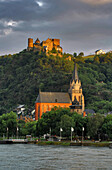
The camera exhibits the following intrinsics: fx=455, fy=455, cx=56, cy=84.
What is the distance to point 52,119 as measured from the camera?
16850cm

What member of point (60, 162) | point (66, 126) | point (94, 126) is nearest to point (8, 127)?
point (66, 126)

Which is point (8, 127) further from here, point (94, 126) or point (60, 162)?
point (60, 162)

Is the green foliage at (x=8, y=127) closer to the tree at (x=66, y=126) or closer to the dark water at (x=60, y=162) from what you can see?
the tree at (x=66, y=126)

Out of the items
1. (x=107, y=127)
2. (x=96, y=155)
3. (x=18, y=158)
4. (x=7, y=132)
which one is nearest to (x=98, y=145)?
(x=107, y=127)

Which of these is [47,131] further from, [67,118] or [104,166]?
[104,166]

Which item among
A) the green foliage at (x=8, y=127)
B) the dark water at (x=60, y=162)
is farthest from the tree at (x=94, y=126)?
the green foliage at (x=8, y=127)

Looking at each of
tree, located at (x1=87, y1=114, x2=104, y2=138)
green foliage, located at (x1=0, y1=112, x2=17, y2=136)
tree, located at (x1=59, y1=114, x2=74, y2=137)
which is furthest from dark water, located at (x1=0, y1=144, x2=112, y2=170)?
green foliage, located at (x1=0, y1=112, x2=17, y2=136)

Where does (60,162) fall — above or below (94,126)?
below

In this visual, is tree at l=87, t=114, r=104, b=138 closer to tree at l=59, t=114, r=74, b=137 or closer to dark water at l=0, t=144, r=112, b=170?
tree at l=59, t=114, r=74, b=137

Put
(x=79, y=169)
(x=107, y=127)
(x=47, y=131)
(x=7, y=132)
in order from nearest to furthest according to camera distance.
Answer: (x=79, y=169), (x=107, y=127), (x=47, y=131), (x=7, y=132)

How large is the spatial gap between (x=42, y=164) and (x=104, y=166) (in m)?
12.1

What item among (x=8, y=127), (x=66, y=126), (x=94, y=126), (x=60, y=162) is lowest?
(x=60, y=162)

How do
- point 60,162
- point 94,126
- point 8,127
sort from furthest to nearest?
1. point 8,127
2. point 94,126
3. point 60,162

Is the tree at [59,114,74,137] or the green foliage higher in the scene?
the green foliage
